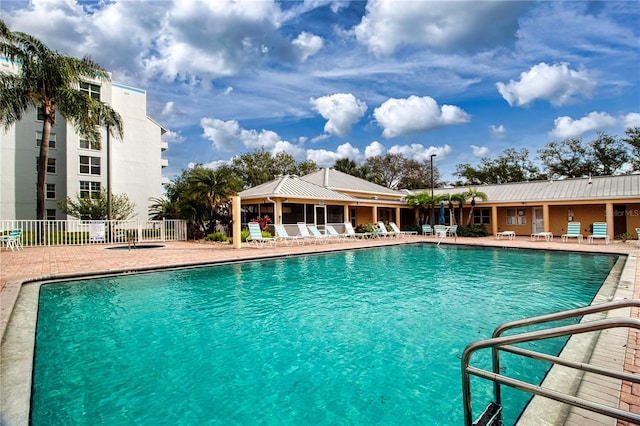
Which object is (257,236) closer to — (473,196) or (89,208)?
(89,208)

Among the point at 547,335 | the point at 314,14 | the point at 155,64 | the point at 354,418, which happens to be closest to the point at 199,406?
the point at 354,418

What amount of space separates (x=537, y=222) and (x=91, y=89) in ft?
129

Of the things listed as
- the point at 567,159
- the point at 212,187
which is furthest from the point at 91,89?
the point at 567,159

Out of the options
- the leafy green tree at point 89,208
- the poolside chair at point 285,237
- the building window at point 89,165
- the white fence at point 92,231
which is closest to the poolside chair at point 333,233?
the poolside chair at point 285,237

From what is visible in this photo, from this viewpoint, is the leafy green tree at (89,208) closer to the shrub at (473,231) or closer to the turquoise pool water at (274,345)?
the turquoise pool water at (274,345)

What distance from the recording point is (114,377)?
13.3ft

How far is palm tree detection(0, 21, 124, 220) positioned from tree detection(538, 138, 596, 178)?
1746 inches

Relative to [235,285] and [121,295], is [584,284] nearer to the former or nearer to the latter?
[235,285]

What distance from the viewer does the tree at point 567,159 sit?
37.1 meters

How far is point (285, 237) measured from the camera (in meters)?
18.3

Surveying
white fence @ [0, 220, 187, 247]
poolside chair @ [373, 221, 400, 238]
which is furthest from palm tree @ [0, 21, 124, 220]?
poolside chair @ [373, 221, 400, 238]

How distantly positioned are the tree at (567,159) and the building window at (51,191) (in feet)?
170

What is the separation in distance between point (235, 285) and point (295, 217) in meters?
13.6

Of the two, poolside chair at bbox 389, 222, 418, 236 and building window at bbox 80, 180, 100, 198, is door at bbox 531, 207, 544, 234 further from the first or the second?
building window at bbox 80, 180, 100, 198
